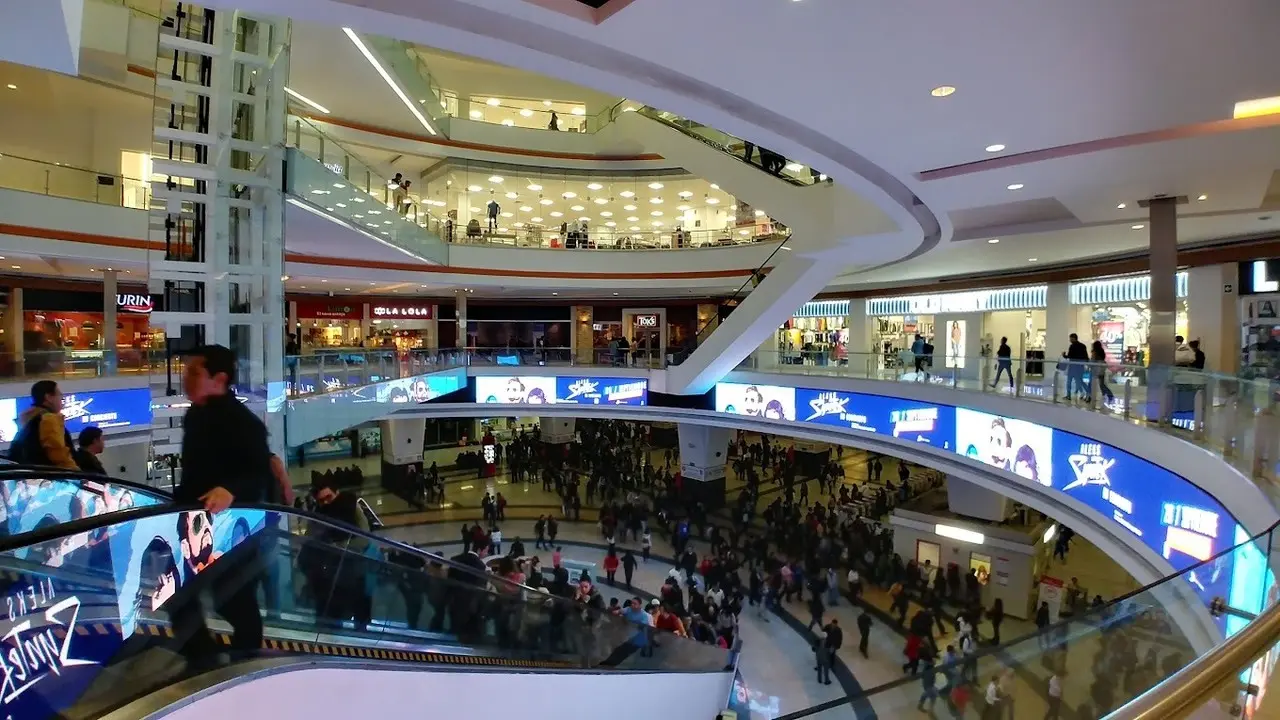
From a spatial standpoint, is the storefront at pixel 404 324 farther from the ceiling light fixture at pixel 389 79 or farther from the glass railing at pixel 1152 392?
the glass railing at pixel 1152 392

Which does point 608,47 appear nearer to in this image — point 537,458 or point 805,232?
point 805,232

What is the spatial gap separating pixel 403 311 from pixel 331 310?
8.48 ft

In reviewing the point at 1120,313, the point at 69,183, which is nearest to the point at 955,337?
the point at 1120,313

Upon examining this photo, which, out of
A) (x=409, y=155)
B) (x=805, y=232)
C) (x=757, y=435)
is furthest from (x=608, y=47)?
(x=757, y=435)

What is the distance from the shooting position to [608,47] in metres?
3.80

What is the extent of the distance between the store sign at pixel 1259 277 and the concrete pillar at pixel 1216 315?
0.16 m

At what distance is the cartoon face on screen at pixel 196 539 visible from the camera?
10.5 feet

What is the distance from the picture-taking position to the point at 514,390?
19109mm

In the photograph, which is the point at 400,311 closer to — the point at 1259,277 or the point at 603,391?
the point at 603,391

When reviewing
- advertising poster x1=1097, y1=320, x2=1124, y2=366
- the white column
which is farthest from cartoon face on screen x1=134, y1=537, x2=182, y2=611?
advertising poster x1=1097, y1=320, x2=1124, y2=366

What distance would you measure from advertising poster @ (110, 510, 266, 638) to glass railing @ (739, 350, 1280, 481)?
6.93 m

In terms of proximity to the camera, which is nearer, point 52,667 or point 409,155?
point 52,667

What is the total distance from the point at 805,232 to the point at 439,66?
569 inches

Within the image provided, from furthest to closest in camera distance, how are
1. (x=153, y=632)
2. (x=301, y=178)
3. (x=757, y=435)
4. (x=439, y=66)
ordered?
(x=757, y=435), (x=439, y=66), (x=301, y=178), (x=153, y=632)
